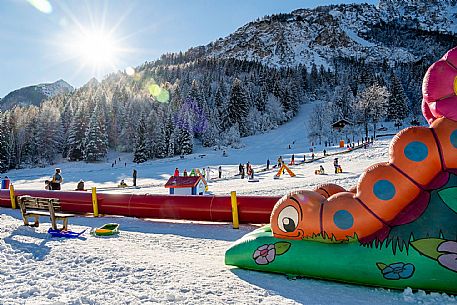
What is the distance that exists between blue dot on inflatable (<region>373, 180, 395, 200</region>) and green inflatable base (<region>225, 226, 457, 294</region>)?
0.69m

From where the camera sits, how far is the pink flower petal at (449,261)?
4316 millimetres

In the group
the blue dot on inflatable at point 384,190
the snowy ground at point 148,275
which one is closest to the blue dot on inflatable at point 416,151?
the blue dot on inflatable at point 384,190

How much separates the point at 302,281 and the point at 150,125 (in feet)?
174

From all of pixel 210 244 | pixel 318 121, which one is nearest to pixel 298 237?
pixel 210 244

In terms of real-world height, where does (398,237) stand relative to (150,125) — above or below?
below

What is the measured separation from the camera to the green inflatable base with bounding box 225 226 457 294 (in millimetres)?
4422

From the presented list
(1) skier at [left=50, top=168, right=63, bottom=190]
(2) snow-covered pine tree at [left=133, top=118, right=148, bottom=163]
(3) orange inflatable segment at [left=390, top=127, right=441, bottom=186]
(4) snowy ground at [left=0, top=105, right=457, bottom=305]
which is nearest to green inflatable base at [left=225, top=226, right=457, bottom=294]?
(4) snowy ground at [left=0, top=105, right=457, bottom=305]

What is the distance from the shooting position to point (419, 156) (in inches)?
193

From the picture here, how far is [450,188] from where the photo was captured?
186 inches

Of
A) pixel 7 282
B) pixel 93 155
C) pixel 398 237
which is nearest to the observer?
pixel 398 237

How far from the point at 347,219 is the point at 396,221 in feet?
2.08

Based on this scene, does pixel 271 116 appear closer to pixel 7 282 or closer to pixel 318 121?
pixel 318 121

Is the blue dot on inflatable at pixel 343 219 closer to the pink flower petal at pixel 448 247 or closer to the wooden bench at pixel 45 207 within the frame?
the pink flower petal at pixel 448 247

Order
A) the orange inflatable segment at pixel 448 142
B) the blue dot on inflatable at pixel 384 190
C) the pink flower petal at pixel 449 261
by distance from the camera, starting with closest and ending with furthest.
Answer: the pink flower petal at pixel 449 261
the orange inflatable segment at pixel 448 142
the blue dot on inflatable at pixel 384 190
